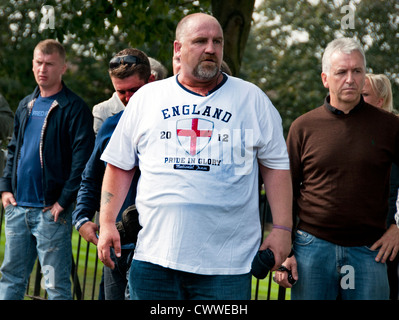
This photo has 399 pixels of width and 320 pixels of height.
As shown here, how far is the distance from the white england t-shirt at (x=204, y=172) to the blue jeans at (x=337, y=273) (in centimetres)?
64

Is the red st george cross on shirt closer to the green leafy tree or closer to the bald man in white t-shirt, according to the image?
the bald man in white t-shirt

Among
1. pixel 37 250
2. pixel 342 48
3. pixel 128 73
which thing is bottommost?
pixel 37 250

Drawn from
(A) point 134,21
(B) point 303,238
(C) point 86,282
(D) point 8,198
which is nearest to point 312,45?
(A) point 134,21

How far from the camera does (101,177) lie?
3.63m

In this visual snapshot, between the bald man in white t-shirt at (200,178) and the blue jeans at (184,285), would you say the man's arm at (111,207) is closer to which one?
the bald man in white t-shirt at (200,178)

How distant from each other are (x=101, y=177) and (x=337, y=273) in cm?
149

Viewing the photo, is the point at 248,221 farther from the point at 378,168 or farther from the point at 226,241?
the point at 378,168

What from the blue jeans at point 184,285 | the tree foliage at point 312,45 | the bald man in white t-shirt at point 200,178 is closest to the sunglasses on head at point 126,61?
the bald man in white t-shirt at point 200,178

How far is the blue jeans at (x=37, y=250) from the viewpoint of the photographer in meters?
4.61

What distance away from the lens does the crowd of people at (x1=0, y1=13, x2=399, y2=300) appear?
283 centimetres

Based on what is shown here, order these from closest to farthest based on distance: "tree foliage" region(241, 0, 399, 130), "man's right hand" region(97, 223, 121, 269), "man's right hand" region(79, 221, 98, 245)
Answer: "man's right hand" region(97, 223, 121, 269) < "man's right hand" region(79, 221, 98, 245) < "tree foliage" region(241, 0, 399, 130)

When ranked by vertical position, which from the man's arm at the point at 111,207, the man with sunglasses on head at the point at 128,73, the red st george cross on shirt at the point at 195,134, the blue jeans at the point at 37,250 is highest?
the man with sunglasses on head at the point at 128,73

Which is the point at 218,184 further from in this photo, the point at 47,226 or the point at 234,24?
the point at 234,24

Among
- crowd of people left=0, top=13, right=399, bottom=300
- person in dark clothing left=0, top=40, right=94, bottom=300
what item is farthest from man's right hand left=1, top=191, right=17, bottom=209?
crowd of people left=0, top=13, right=399, bottom=300
